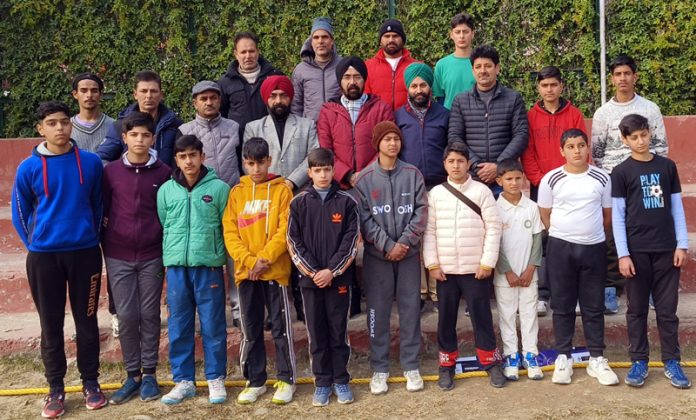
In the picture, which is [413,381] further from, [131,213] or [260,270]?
[131,213]

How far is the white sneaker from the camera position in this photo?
168 inches

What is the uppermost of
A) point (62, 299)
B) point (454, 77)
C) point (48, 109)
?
point (454, 77)

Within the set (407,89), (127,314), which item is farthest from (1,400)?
(407,89)

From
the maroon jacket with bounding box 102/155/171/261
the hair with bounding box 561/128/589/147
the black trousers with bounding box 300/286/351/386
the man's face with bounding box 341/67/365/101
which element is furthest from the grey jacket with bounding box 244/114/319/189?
the hair with bounding box 561/128/589/147

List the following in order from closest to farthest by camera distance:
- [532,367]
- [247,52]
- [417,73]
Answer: [532,367] → [417,73] → [247,52]

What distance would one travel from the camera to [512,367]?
4395mm

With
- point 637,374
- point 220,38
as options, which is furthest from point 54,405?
point 220,38

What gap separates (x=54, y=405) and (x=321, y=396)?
174cm

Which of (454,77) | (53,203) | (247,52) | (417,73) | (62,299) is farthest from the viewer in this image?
(454,77)

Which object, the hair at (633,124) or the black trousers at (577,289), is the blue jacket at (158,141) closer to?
the black trousers at (577,289)

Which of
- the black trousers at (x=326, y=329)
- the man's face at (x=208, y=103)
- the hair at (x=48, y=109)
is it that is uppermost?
the man's face at (x=208, y=103)

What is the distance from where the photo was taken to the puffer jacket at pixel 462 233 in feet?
14.0

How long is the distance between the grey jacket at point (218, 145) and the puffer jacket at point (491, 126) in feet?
5.45

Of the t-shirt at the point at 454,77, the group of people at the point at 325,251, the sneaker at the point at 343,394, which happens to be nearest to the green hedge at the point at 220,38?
the t-shirt at the point at 454,77
